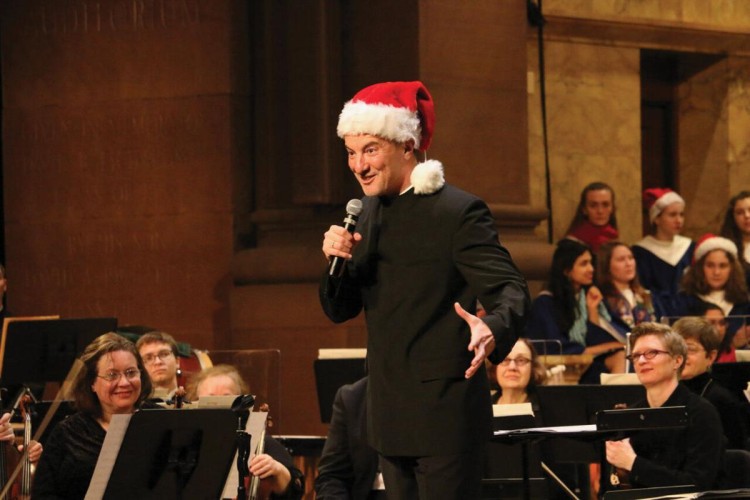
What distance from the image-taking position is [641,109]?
38.1 feet

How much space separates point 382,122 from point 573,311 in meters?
5.29

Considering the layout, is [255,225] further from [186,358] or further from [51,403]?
[51,403]

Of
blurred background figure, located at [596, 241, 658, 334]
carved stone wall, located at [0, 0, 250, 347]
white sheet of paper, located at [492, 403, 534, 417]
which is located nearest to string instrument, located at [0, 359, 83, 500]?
white sheet of paper, located at [492, 403, 534, 417]

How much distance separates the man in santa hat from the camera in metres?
3.54

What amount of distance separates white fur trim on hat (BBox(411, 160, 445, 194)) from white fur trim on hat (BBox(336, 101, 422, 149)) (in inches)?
4.1

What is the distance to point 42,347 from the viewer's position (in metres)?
7.31

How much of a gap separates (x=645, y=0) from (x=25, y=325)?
608 centimetres

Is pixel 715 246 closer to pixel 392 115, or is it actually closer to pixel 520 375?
pixel 520 375

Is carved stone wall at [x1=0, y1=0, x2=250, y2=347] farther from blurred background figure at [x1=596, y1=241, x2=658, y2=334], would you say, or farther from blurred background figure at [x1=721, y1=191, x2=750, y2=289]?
blurred background figure at [x1=721, y1=191, x2=750, y2=289]

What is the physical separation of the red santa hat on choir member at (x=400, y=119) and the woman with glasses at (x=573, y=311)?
4.91 m

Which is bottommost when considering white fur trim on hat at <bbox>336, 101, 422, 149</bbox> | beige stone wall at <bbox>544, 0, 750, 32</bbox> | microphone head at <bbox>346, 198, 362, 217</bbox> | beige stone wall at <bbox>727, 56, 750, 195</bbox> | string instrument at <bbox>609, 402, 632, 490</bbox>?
string instrument at <bbox>609, 402, 632, 490</bbox>

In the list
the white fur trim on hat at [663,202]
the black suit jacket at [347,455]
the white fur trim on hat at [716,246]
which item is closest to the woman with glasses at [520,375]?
the black suit jacket at [347,455]

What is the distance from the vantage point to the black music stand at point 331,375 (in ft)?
24.0

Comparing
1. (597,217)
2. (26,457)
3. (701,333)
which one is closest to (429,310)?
(26,457)
